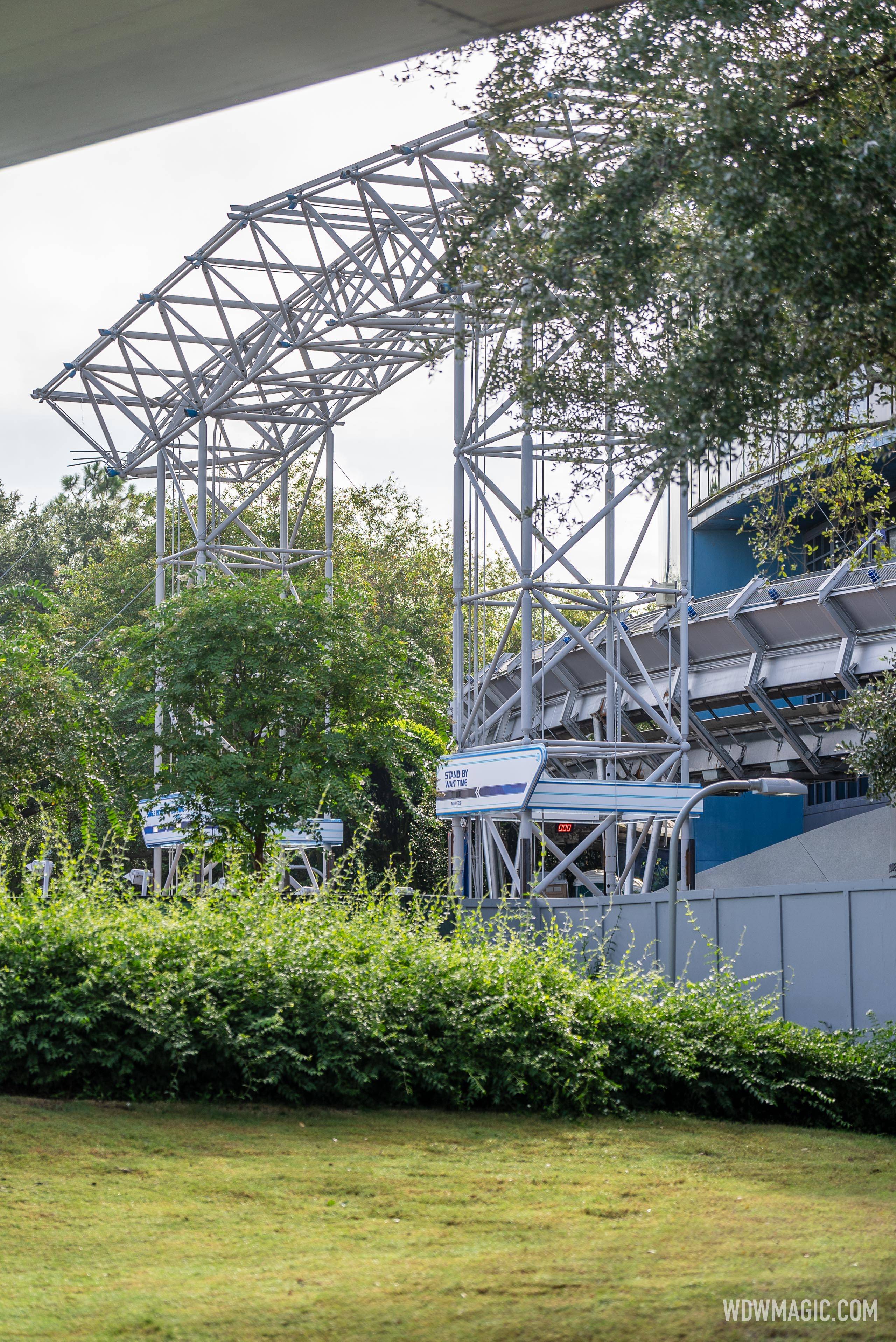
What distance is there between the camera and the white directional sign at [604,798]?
23594 millimetres

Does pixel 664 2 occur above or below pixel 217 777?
above

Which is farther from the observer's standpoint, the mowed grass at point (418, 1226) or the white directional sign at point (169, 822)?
the white directional sign at point (169, 822)

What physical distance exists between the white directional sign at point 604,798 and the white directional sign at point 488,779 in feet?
1.08

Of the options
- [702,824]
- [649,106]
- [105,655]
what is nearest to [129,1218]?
[649,106]

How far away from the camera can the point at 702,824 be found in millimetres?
34094

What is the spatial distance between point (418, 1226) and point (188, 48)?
636cm

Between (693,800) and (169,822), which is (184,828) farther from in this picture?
(693,800)

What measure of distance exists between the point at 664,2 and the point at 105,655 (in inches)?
762

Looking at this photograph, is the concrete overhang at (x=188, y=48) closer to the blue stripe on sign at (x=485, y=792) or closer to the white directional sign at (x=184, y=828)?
the white directional sign at (x=184, y=828)

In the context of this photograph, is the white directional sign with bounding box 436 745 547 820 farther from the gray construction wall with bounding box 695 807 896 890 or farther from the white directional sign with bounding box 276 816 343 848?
the gray construction wall with bounding box 695 807 896 890

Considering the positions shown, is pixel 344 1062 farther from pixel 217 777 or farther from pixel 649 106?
pixel 217 777

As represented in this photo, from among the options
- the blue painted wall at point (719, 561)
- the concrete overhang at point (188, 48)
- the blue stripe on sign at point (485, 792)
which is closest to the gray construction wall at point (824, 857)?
Result: the blue stripe on sign at point (485, 792)

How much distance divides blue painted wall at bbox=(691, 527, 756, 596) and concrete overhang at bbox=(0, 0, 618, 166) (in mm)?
42357

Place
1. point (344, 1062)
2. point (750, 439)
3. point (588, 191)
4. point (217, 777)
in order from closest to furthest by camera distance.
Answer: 1. point (588, 191)
2. point (750, 439)
3. point (344, 1062)
4. point (217, 777)
